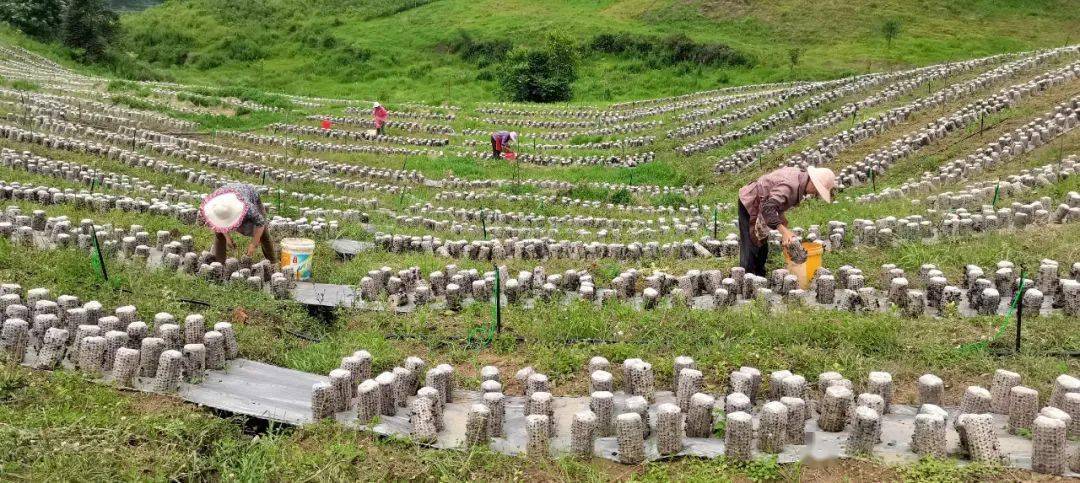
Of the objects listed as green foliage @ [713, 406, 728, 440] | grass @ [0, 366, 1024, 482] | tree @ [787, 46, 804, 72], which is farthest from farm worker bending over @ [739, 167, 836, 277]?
tree @ [787, 46, 804, 72]

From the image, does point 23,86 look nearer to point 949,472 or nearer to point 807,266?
point 807,266

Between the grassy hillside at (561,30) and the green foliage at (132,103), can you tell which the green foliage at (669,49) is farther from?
the green foliage at (132,103)

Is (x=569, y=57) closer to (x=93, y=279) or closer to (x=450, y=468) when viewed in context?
(x=93, y=279)

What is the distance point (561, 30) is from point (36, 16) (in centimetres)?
2673

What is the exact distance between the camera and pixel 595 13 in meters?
48.8

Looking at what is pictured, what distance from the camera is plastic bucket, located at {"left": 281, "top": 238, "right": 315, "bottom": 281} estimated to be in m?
9.52

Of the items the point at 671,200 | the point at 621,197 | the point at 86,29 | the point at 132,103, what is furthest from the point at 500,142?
the point at 86,29

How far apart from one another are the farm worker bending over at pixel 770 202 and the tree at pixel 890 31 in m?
33.6

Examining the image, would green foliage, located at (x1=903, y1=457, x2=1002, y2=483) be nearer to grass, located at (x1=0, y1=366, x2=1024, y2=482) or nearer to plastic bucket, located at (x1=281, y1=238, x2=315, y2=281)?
grass, located at (x1=0, y1=366, x2=1024, y2=482)

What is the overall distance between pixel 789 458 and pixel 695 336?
93.4 inches

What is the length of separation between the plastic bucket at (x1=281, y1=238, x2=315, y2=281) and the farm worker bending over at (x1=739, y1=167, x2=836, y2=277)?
16.1ft

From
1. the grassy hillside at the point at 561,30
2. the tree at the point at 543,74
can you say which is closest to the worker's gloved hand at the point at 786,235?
the tree at the point at 543,74

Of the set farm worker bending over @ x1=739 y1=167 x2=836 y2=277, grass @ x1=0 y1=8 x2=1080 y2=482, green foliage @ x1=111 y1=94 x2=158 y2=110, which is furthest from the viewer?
green foliage @ x1=111 y1=94 x2=158 y2=110

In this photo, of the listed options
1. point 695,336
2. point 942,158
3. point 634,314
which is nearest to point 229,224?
point 634,314
